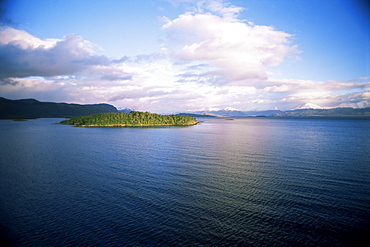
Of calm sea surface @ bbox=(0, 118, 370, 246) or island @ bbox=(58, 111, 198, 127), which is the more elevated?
island @ bbox=(58, 111, 198, 127)

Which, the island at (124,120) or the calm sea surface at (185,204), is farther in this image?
the island at (124,120)

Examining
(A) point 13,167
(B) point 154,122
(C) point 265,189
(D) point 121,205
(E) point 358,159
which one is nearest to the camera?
(D) point 121,205

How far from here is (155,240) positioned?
57.5 ft

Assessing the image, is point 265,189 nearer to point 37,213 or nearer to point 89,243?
point 89,243

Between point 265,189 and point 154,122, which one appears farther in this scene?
point 154,122

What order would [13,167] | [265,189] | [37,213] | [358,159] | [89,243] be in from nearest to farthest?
1. [89,243]
2. [37,213]
3. [265,189]
4. [13,167]
5. [358,159]

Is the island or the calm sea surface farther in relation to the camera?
the island

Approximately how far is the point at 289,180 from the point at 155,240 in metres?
24.0

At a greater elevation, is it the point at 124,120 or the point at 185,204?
the point at 124,120

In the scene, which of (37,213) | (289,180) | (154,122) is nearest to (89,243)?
(37,213)

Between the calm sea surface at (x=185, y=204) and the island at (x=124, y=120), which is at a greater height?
the island at (x=124, y=120)

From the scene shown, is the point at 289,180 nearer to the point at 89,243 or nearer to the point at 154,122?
the point at 89,243

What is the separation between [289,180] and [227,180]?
9637 mm

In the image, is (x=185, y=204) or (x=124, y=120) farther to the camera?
(x=124, y=120)
